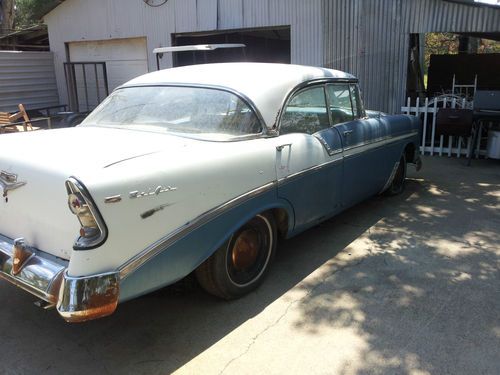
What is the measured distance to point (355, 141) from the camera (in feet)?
15.4

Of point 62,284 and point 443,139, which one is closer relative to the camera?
point 62,284

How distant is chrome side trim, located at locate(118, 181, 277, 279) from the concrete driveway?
2.11 ft

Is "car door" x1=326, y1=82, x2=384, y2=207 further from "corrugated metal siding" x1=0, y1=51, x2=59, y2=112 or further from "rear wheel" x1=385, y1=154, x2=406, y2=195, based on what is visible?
"corrugated metal siding" x1=0, y1=51, x2=59, y2=112

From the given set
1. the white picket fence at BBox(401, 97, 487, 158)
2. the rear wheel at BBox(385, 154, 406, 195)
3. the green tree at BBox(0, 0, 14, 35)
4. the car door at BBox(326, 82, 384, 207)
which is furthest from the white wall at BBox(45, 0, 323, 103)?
the green tree at BBox(0, 0, 14, 35)

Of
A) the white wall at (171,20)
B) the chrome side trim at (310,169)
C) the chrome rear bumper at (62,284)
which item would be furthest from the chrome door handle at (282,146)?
the white wall at (171,20)

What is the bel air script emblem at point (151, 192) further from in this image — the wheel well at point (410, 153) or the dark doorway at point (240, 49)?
the dark doorway at point (240, 49)

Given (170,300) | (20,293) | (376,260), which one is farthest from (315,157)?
(20,293)

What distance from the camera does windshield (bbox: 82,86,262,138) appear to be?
11.5 feet

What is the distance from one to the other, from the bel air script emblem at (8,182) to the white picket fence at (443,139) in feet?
24.0

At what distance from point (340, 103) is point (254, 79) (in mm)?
1274

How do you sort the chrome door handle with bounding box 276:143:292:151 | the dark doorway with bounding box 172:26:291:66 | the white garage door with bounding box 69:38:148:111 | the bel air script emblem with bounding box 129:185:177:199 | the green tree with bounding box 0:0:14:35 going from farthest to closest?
the green tree with bounding box 0:0:14:35
the white garage door with bounding box 69:38:148:111
the dark doorway with bounding box 172:26:291:66
the chrome door handle with bounding box 276:143:292:151
the bel air script emblem with bounding box 129:185:177:199

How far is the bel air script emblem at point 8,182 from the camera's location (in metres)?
2.91

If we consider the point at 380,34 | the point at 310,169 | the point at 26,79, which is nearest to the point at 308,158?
the point at 310,169

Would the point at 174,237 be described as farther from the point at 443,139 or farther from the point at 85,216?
the point at 443,139
